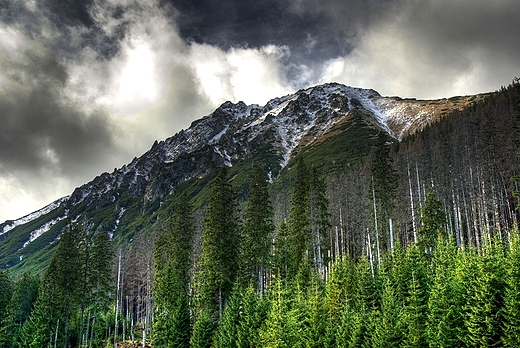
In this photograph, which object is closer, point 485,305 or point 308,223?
point 485,305

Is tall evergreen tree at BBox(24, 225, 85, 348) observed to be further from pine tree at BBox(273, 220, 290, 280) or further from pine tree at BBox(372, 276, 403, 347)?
pine tree at BBox(372, 276, 403, 347)

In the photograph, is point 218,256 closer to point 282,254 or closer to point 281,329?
point 281,329

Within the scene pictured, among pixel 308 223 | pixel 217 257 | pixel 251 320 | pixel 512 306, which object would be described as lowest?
pixel 251 320

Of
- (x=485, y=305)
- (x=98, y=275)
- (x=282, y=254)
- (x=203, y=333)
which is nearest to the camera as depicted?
(x=485, y=305)

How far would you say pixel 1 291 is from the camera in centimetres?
7444

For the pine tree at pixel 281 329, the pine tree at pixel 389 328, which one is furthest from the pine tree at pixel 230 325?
the pine tree at pixel 389 328

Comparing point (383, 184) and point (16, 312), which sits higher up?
point (383, 184)

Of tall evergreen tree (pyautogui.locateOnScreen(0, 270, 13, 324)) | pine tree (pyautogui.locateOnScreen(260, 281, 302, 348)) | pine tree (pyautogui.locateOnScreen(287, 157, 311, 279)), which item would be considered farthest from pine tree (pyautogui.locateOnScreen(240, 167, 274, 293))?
tall evergreen tree (pyautogui.locateOnScreen(0, 270, 13, 324))

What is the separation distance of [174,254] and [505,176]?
52.6 metres

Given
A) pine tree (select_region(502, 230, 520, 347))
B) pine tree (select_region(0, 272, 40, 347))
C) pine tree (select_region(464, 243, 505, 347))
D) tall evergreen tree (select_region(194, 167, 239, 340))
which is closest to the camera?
pine tree (select_region(502, 230, 520, 347))

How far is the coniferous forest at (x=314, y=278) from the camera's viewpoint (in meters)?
24.4

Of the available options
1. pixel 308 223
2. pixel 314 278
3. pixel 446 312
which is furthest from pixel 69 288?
pixel 446 312

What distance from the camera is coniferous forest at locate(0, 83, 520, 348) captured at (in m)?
24.4

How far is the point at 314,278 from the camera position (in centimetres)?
3956
